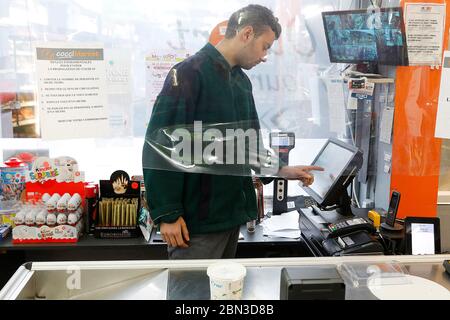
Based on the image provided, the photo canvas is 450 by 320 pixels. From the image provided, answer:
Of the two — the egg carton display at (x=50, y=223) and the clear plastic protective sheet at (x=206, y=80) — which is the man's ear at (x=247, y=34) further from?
the egg carton display at (x=50, y=223)

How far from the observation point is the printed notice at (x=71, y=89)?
50.2 inches

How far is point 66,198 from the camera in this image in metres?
1.83

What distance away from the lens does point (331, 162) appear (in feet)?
4.83

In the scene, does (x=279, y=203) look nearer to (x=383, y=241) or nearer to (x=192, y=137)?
(x=383, y=241)

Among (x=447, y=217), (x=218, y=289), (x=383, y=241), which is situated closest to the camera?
(x=218, y=289)

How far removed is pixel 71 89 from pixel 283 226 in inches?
44.1

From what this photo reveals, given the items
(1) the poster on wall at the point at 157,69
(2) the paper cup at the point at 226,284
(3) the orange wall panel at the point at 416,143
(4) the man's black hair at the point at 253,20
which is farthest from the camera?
(3) the orange wall panel at the point at 416,143

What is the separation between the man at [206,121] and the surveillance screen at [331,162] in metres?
0.27

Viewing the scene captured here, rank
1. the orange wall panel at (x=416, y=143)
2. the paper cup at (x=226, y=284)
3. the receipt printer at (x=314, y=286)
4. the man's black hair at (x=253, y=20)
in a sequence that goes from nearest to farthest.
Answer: the receipt printer at (x=314, y=286) → the paper cup at (x=226, y=284) → the man's black hair at (x=253, y=20) → the orange wall panel at (x=416, y=143)

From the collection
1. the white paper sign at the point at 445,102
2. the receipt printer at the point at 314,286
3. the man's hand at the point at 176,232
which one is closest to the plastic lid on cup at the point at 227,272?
the receipt printer at the point at 314,286

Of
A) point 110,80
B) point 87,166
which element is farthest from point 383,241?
point 87,166

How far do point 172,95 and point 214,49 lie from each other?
0.19 m

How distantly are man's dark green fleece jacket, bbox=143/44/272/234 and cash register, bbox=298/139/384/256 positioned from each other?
11.8 inches

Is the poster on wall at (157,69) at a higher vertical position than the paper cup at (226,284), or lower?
higher
